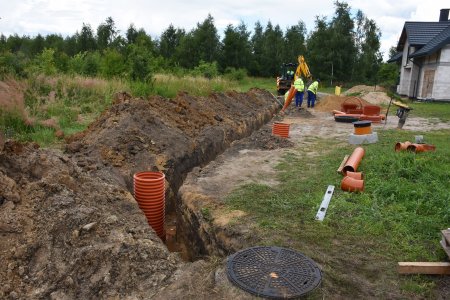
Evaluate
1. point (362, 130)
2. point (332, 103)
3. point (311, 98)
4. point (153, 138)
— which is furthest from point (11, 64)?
point (332, 103)

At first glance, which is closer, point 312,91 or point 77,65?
point 77,65

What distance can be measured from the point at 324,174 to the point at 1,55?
10210mm

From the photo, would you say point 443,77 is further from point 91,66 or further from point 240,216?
point 240,216

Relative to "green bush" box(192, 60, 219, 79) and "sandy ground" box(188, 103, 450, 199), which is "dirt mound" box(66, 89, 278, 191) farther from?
"green bush" box(192, 60, 219, 79)

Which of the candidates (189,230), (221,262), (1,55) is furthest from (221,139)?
(1,55)

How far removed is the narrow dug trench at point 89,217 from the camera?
3.23m

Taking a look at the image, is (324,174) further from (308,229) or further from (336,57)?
(336,57)

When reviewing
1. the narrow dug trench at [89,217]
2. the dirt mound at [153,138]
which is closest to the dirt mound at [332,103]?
the dirt mound at [153,138]

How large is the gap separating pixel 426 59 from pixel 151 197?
26.4m

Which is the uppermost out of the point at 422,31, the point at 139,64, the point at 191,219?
the point at 422,31

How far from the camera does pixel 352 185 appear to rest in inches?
222

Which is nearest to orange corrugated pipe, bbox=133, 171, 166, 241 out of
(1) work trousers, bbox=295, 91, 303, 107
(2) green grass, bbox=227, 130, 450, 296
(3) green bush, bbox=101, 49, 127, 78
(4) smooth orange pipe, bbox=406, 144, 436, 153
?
(2) green grass, bbox=227, 130, 450, 296

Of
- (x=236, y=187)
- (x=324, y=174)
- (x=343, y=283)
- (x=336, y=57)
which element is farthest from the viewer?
(x=336, y=57)

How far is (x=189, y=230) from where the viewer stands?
17.1 ft
